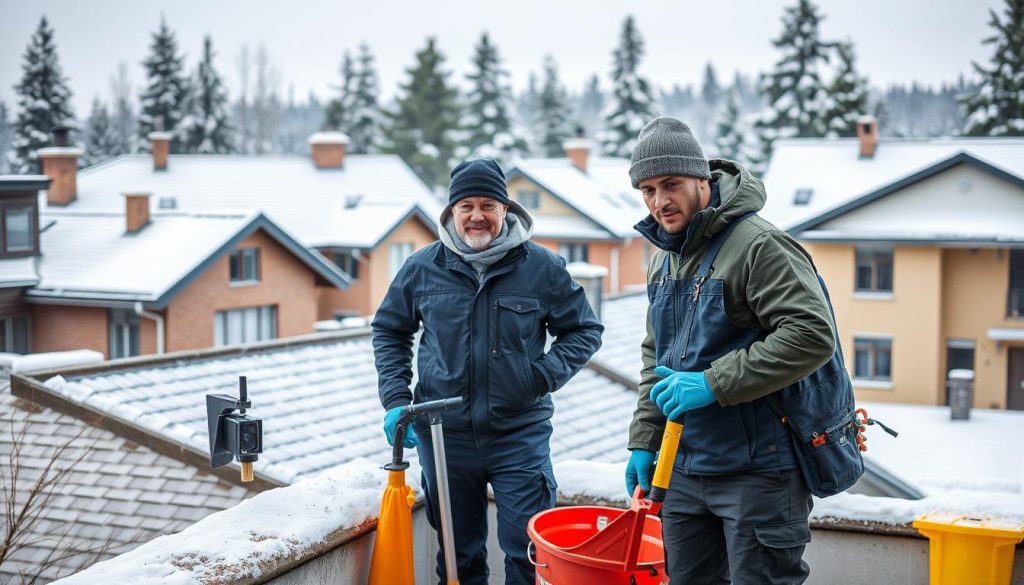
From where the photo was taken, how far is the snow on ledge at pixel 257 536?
10.4ft

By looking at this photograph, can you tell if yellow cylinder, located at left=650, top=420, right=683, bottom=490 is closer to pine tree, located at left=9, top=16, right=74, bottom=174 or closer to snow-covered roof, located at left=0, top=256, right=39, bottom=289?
snow-covered roof, located at left=0, top=256, right=39, bottom=289

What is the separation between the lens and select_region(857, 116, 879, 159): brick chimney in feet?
102

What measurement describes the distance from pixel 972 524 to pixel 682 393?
137cm

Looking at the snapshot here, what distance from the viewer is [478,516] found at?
4.04 meters

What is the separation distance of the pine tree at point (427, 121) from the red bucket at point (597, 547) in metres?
52.2

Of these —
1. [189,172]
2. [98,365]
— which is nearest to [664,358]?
[98,365]

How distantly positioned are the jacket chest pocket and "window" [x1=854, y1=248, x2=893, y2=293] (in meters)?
25.5

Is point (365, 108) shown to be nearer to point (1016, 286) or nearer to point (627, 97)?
point (627, 97)

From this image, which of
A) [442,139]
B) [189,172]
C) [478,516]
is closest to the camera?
[478,516]

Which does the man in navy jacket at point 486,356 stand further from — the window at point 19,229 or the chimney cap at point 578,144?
the chimney cap at point 578,144

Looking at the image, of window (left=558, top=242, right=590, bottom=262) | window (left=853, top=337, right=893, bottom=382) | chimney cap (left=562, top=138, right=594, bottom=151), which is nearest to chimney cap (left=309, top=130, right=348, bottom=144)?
chimney cap (left=562, top=138, right=594, bottom=151)

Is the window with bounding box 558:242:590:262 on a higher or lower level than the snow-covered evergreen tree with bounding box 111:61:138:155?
lower

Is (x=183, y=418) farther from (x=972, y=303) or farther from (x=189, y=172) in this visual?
Result: (x=189, y=172)

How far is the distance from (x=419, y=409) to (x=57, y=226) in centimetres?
2515
